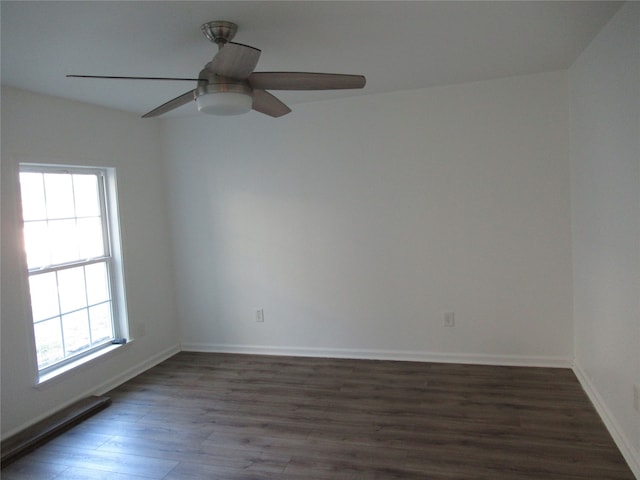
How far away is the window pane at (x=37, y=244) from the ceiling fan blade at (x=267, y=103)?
1923mm

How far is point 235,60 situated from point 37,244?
2300 millimetres

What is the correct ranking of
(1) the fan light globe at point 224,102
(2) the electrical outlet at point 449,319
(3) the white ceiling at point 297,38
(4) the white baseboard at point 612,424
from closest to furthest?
(3) the white ceiling at point 297,38, (1) the fan light globe at point 224,102, (4) the white baseboard at point 612,424, (2) the electrical outlet at point 449,319

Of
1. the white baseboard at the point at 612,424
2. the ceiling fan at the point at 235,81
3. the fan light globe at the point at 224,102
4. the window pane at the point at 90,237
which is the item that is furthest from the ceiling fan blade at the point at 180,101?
the white baseboard at the point at 612,424

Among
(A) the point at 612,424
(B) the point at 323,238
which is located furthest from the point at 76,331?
(A) the point at 612,424

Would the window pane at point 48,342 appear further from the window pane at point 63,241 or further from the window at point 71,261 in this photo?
the window pane at point 63,241

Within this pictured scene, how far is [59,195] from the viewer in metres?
3.49

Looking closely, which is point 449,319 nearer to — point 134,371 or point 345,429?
point 345,429

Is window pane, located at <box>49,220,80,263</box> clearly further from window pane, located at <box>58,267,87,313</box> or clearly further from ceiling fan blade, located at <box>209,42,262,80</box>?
ceiling fan blade, located at <box>209,42,262,80</box>

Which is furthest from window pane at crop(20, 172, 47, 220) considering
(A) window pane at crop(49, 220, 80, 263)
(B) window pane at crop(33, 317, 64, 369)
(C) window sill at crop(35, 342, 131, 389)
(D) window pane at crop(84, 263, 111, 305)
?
(C) window sill at crop(35, 342, 131, 389)

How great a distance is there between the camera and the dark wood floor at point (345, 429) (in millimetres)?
2467

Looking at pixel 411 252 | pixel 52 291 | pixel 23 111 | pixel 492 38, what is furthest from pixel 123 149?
pixel 492 38

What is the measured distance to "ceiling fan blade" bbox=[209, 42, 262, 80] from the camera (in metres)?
1.82

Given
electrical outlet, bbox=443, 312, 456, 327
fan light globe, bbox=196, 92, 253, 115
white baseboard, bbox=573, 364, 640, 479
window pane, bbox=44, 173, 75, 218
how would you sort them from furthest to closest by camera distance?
electrical outlet, bbox=443, 312, 456, 327, window pane, bbox=44, 173, 75, 218, white baseboard, bbox=573, 364, 640, 479, fan light globe, bbox=196, 92, 253, 115

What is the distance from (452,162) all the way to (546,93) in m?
0.85
